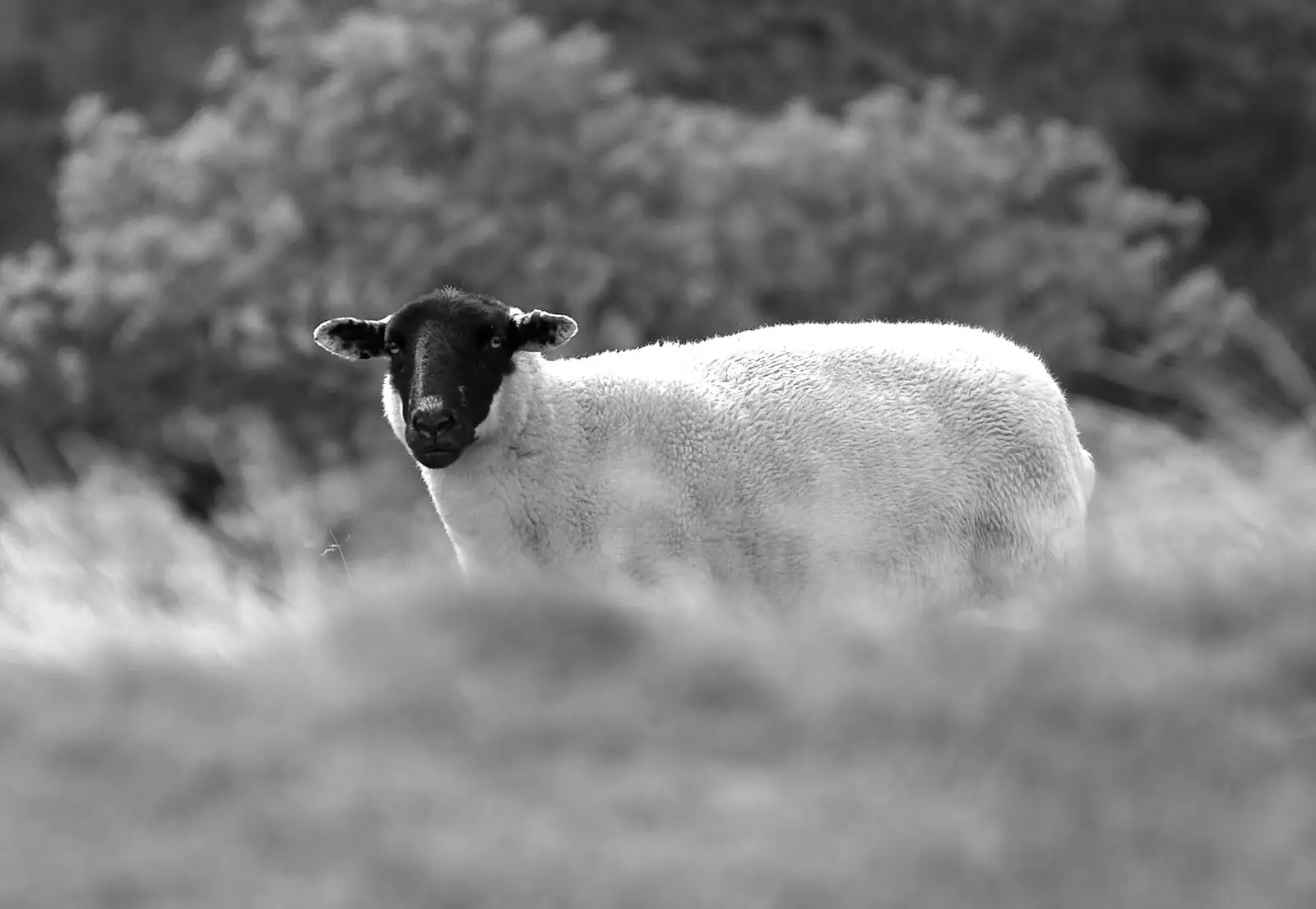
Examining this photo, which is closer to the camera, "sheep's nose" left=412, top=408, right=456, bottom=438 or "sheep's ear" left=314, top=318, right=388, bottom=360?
"sheep's nose" left=412, top=408, right=456, bottom=438

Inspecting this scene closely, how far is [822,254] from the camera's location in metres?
28.6

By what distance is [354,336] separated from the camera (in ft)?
28.3

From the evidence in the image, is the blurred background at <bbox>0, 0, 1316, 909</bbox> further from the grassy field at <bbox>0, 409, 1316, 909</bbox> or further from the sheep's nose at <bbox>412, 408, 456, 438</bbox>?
the sheep's nose at <bbox>412, 408, 456, 438</bbox>

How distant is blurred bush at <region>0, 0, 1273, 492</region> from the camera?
88.1 ft

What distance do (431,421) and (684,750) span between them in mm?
3707

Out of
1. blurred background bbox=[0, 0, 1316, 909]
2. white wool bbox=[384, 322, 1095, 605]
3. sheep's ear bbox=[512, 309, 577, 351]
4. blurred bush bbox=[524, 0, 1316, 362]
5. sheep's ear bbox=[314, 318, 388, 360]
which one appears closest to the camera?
blurred background bbox=[0, 0, 1316, 909]

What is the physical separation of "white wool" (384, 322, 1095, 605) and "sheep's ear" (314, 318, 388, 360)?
0.28m

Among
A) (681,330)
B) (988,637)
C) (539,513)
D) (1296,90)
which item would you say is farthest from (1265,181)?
(988,637)

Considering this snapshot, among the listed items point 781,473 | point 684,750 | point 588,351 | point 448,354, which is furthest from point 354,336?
point 588,351

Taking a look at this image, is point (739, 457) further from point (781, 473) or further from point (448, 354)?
point (448, 354)

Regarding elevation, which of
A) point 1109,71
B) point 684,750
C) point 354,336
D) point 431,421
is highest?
point 684,750

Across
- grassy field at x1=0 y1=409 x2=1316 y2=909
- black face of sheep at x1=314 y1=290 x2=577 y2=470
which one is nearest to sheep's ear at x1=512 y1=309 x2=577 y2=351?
black face of sheep at x1=314 y1=290 x2=577 y2=470

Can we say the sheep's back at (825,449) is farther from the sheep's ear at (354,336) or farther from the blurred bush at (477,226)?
the blurred bush at (477,226)

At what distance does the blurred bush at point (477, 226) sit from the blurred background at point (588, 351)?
0.31 feet
